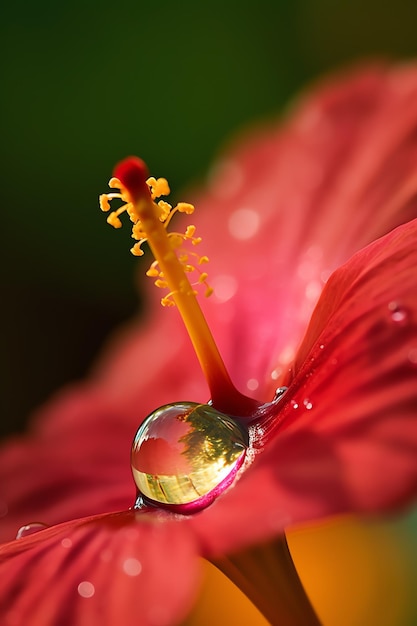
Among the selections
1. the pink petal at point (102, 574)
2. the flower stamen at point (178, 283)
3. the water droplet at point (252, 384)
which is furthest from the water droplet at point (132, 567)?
the water droplet at point (252, 384)

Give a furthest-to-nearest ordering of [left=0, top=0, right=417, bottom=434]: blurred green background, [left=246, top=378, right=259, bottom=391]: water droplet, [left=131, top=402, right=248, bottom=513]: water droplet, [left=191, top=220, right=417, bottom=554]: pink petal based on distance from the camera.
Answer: [left=0, top=0, right=417, bottom=434]: blurred green background → [left=246, top=378, right=259, bottom=391]: water droplet → [left=131, top=402, right=248, bottom=513]: water droplet → [left=191, top=220, right=417, bottom=554]: pink petal

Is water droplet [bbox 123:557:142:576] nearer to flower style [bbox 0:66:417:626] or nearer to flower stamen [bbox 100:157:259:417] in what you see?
flower style [bbox 0:66:417:626]

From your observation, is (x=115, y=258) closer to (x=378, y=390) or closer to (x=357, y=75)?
(x=357, y=75)

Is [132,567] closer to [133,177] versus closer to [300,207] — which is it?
[133,177]

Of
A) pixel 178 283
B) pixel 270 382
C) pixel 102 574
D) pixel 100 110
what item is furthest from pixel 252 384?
pixel 100 110

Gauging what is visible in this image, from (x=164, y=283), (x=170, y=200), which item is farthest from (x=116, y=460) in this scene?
(x=170, y=200)

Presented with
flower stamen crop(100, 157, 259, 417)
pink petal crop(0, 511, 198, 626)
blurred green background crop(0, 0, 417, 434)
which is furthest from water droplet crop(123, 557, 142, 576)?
blurred green background crop(0, 0, 417, 434)
